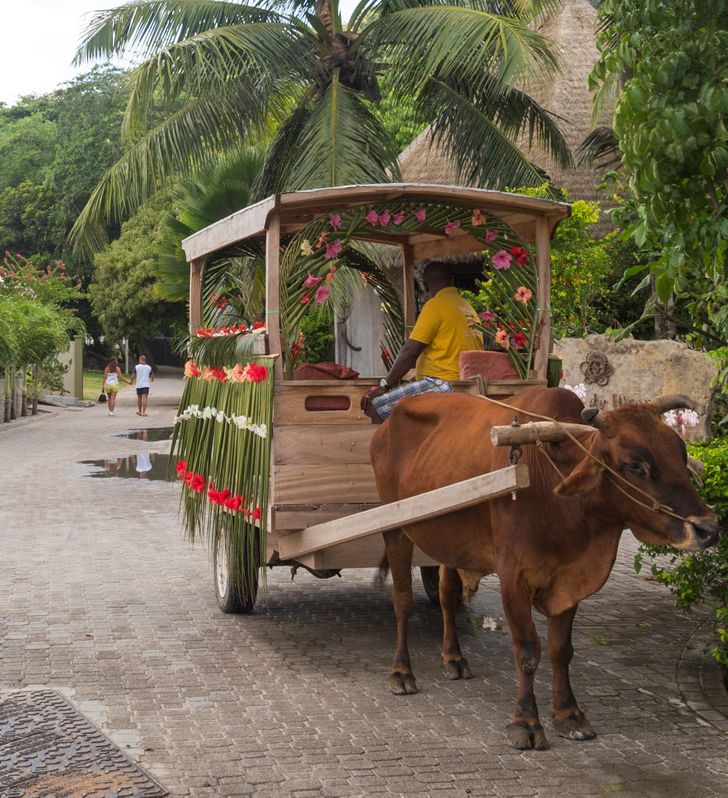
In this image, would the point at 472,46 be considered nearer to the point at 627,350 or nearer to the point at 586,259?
the point at 586,259

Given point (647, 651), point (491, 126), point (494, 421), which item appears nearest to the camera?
point (494, 421)

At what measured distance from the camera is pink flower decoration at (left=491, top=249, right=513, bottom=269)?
7641 millimetres

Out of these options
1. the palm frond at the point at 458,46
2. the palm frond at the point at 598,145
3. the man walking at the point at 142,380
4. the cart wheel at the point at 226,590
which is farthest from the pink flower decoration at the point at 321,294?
the man walking at the point at 142,380

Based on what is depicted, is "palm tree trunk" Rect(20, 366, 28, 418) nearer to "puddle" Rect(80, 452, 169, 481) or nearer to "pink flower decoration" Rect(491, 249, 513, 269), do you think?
"puddle" Rect(80, 452, 169, 481)

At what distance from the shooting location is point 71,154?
47.1m

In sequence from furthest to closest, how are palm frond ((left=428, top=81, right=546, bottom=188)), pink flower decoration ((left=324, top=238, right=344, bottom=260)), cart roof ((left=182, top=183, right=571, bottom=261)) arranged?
palm frond ((left=428, top=81, right=546, bottom=188)) → pink flower decoration ((left=324, top=238, right=344, bottom=260)) → cart roof ((left=182, top=183, right=571, bottom=261))

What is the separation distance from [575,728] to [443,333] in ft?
9.20

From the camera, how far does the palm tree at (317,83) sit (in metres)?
16.7

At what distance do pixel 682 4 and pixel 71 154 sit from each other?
44.8 metres

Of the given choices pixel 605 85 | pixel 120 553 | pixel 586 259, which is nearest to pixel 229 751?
pixel 605 85

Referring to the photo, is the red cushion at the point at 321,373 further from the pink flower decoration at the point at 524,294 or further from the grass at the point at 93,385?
the grass at the point at 93,385

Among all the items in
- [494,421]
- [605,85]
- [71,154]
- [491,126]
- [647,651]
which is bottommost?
[647,651]

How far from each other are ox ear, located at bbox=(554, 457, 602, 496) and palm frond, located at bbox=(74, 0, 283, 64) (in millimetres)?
14129

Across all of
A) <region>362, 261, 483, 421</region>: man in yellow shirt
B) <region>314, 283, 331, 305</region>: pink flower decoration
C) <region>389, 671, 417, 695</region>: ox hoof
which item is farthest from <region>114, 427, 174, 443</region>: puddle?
<region>389, 671, 417, 695</region>: ox hoof
